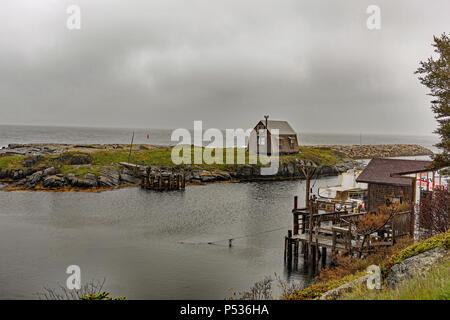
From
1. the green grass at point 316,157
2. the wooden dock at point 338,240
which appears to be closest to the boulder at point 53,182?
the wooden dock at point 338,240

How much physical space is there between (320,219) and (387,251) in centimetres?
545

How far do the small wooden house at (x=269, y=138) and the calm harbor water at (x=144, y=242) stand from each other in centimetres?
2739

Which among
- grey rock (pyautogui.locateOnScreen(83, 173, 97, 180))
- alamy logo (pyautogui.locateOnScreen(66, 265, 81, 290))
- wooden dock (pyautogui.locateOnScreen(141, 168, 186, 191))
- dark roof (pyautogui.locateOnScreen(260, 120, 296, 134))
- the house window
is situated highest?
dark roof (pyautogui.locateOnScreen(260, 120, 296, 134))

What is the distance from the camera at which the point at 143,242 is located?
31.7 meters

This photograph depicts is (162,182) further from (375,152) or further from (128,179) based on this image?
(375,152)

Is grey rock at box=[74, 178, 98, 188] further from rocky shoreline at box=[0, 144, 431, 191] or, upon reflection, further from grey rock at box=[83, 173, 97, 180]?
grey rock at box=[83, 173, 97, 180]

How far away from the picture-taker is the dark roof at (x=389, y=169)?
31.2 m

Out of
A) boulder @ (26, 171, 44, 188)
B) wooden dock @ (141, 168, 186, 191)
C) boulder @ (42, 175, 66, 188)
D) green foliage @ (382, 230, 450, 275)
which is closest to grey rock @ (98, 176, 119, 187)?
wooden dock @ (141, 168, 186, 191)

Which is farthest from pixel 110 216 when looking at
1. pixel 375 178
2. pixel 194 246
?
pixel 375 178

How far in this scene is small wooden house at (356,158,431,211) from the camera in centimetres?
3114

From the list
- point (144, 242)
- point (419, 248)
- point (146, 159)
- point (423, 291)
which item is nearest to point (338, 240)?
point (419, 248)

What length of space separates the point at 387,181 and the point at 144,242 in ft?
65.1

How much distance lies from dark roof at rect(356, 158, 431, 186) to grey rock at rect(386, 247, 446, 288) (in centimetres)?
2004

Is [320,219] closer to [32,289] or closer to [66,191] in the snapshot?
[32,289]
